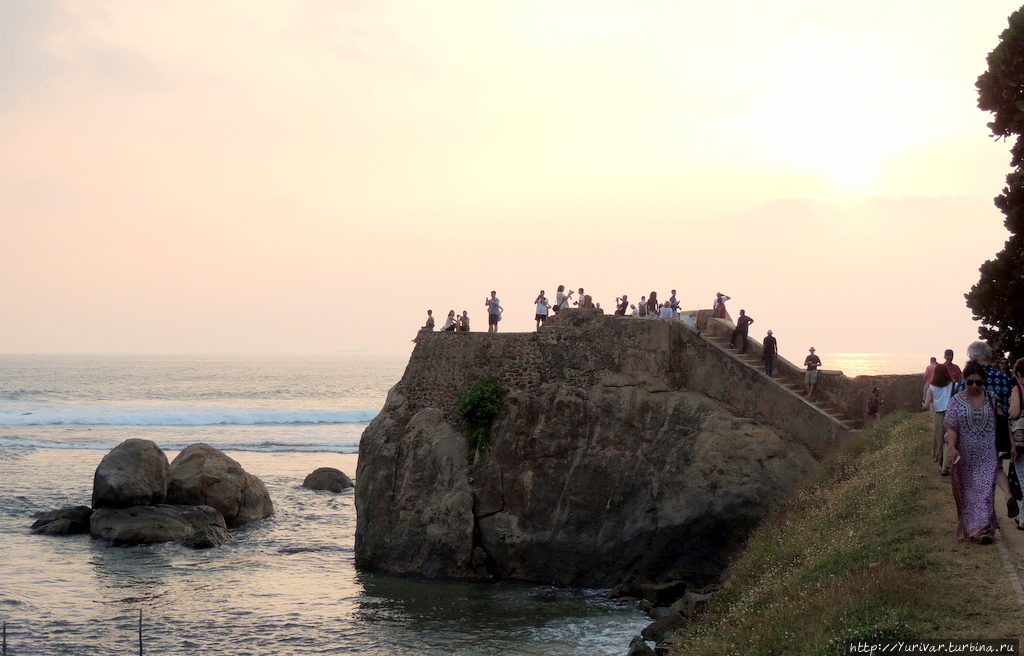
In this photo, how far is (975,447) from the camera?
9.82 metres

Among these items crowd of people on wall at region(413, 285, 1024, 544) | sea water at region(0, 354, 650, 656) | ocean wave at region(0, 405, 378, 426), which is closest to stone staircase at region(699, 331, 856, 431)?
sea water at region(0, 354, 650, 656)

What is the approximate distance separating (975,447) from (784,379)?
485 inches

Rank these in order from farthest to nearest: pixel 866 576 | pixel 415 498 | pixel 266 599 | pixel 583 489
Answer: pixel 415 498 → pixel 583 489 → pixel 266 599 → pixel 866 576

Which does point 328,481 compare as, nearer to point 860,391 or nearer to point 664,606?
point 664,606

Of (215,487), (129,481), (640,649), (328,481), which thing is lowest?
(328,481)

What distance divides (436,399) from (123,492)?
1072 centimetres

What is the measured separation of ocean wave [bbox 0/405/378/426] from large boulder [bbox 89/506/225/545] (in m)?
41.6

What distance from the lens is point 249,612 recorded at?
18.2 meters

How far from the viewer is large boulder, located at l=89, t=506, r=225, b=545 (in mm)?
24703

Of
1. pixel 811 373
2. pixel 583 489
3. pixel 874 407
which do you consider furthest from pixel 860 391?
pixel 583 489

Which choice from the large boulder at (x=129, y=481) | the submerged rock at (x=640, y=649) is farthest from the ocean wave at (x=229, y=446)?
the submerged rock at (x=640, y=649)

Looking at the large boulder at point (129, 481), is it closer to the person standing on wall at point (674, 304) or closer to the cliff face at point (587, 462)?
the cliff face at point (587, 462)

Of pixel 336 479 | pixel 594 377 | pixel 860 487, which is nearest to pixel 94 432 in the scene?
pixel 336 479

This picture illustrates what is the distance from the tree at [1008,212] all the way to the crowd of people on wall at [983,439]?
6.63 meters
